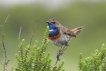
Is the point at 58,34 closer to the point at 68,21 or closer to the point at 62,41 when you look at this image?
the point at 62,41

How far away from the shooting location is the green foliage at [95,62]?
4.47m

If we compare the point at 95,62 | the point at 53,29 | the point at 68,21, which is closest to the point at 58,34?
the point at 53,29

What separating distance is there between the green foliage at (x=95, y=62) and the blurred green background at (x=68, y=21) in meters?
14.8

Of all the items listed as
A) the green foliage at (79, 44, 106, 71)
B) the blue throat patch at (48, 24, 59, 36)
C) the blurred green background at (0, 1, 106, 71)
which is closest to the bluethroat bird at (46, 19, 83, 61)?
the blue throat patch at (48, 24, 59, 36)

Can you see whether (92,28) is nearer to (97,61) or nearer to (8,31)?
(8,31)

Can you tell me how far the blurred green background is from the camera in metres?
20.9

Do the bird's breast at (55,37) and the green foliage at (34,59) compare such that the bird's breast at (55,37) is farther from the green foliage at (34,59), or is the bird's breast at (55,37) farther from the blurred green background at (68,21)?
the blurred green background at (68,21)

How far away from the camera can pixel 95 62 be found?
450 cm

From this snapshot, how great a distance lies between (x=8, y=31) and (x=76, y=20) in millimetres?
3633

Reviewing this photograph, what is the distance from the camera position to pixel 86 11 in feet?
81.3

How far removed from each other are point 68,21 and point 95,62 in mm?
19234

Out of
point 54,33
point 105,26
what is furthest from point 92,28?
point 54,33

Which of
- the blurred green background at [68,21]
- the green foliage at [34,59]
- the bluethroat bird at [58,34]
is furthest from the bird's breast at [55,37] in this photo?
the blurred green background at [68,21]

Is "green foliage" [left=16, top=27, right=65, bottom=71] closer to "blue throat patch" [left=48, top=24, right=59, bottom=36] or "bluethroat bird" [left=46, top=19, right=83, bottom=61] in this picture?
"bluethroat bird" [left=46, top=19, right=83, bottom=61]
